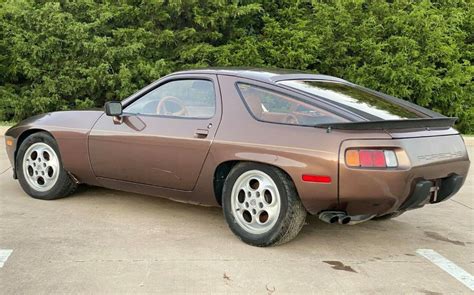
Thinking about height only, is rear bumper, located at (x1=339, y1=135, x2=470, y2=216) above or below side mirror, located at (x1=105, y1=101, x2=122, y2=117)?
below

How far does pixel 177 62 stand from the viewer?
37.8 ft

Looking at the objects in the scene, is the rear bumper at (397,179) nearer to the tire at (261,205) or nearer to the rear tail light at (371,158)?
the rear tail light at (371,158)

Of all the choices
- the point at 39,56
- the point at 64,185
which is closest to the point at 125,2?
the point at 39,56

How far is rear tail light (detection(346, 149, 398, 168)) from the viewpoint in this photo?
3.75 metres

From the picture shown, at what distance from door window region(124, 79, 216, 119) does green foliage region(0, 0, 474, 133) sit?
19.8 ft

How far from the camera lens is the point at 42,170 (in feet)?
17.9

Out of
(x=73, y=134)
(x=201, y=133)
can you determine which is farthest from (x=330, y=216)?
(x=73, y=134)

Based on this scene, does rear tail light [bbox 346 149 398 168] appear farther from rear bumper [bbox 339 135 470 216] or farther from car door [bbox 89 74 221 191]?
car door [bbox 89 74 221 191]

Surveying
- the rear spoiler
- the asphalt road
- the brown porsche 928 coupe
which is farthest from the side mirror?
the rear spoiler

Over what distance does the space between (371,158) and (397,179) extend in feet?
0.74

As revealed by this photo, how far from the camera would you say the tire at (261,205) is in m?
4.03

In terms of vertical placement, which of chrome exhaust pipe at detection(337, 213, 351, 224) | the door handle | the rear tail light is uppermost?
the door handle

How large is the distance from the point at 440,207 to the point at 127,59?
24.3 ft

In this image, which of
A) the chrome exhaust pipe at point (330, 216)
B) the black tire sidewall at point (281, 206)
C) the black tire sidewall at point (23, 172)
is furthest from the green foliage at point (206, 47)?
the chrome exhaust pipe at point (330, 216)
